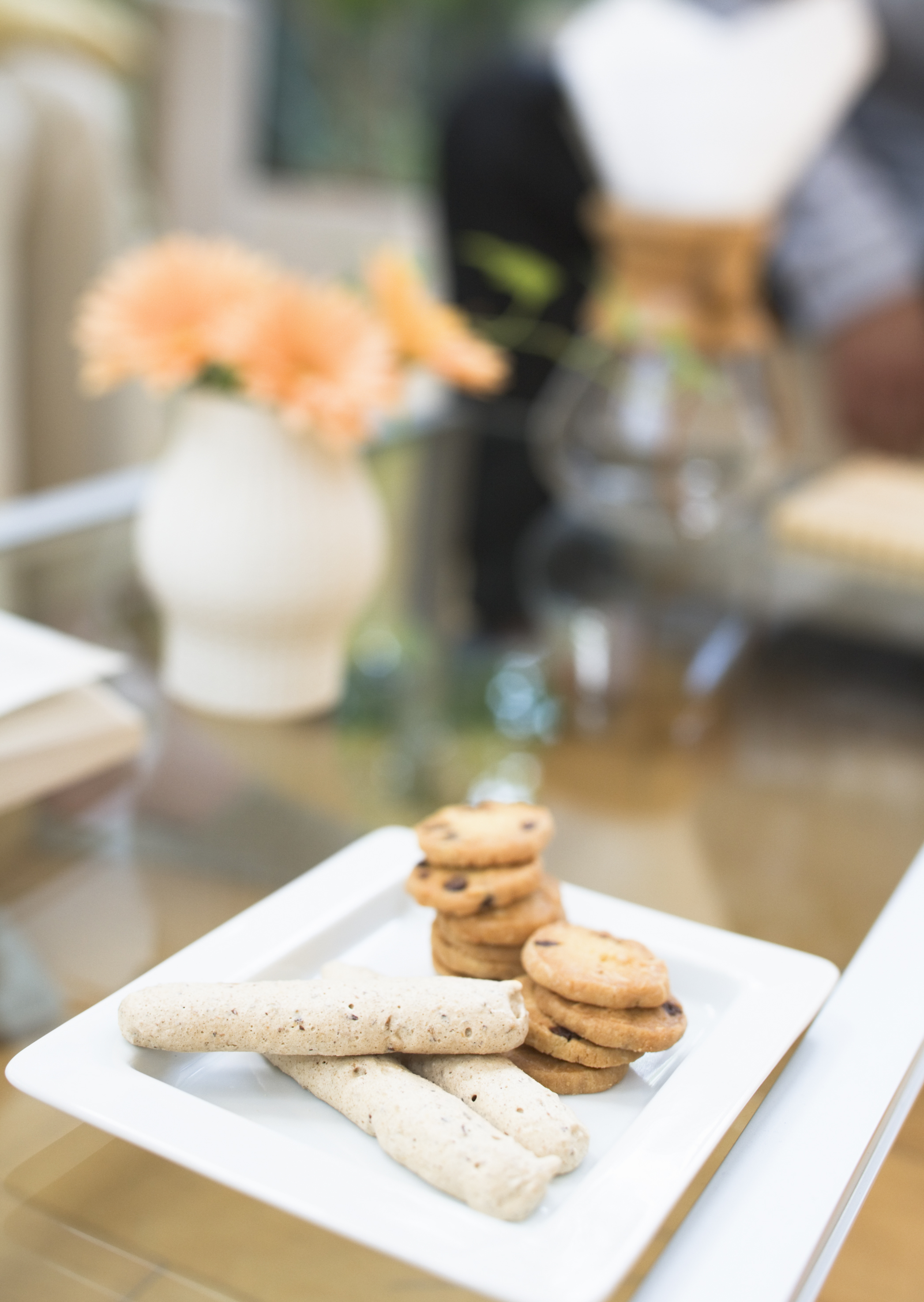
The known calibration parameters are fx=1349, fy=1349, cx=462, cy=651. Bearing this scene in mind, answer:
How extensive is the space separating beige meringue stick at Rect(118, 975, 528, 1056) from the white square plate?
0.05 feet

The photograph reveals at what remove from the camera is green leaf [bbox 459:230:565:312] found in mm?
1875

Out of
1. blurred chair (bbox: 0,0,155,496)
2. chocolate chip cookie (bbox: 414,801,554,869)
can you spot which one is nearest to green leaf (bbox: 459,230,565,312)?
blurred chair (bbox: 0,0,155,496)

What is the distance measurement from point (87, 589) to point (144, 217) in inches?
61.6

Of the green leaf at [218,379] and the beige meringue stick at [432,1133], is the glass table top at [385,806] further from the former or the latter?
the green leaf at [218,379]

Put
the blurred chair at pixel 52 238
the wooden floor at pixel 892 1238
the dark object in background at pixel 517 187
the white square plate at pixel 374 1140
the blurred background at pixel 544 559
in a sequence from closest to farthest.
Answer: the white square plate at pixel 374 1140, the wooden floor at pixel 892 1238, the blurred background at pixel 544 559, the blurred chair at pixel 52 238, the dark object in background at pixel 517 187

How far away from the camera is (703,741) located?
940 mm

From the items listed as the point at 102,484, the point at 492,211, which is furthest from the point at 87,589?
the point at 492,211

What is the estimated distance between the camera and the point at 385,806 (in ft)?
2.53

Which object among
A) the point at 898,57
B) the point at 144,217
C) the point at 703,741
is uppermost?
the point at 898,57

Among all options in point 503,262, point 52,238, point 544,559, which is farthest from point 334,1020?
point 52,238

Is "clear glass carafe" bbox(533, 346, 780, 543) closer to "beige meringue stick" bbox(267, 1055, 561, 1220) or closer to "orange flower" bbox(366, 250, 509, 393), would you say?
"orange flower" bbox(366, 250, 509, 393)

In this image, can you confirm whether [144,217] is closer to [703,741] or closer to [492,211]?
[492,211]

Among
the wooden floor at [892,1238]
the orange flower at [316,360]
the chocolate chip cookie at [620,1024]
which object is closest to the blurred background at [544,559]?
the wooden floor at [892,1238]

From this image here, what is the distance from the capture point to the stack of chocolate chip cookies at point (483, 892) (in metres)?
0.50
